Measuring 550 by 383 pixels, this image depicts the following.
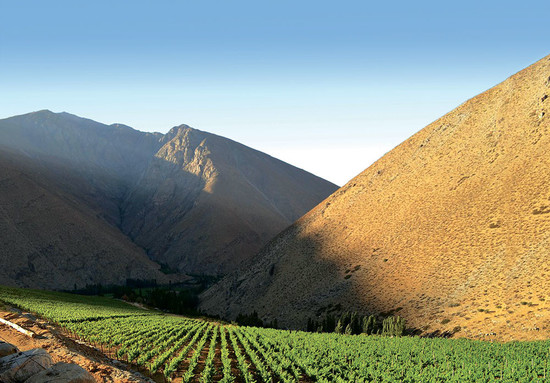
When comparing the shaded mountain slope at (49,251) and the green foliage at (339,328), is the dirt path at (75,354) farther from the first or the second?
the shaded mountain slope at (49,251)

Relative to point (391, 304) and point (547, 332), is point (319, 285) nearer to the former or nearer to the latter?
point (391, 304)

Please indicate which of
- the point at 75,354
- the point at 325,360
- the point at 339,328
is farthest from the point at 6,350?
the point at 339,328

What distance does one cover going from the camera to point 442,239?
7856 centimetres

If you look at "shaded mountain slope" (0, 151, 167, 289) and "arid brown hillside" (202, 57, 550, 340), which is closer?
"arid brown hillside" (202, 57, 550, 340)

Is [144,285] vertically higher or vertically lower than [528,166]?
lower

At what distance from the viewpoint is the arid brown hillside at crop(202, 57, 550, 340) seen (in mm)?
58500

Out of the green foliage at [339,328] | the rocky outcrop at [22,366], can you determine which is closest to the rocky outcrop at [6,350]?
the rocky outcrop at [22,366]

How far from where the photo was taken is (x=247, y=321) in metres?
78.7

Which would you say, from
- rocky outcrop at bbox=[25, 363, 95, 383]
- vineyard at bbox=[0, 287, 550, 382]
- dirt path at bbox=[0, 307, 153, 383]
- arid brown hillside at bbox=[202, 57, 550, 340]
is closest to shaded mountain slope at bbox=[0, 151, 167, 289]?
arid brown hillside at bbox=[202, 57, 550, 340]

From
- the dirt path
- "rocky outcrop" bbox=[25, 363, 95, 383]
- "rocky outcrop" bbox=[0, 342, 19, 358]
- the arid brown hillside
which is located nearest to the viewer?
"rocky outcrop" bbox=[25, 363, 95, 383]

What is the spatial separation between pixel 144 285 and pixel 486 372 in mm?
175118

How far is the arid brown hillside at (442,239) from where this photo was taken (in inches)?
2303

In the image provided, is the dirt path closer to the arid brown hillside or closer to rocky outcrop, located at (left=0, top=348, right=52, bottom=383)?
rocky outcrop, located at (left=0, top=348, right=52, bottom=383)

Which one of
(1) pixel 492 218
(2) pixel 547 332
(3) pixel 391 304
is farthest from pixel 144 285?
(2) pixel 547 332
